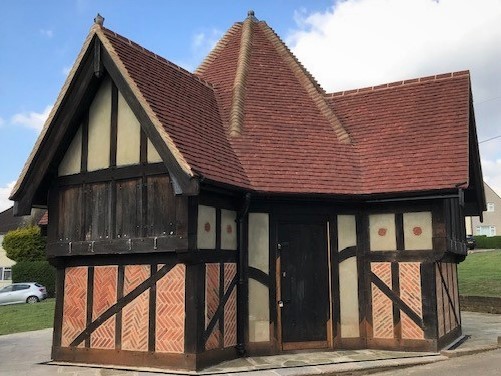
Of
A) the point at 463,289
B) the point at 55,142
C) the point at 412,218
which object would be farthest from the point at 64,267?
the point at 463,289

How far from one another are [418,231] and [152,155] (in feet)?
17.3

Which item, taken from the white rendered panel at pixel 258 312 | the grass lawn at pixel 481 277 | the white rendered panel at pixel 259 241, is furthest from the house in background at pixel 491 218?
the white rendered panel at pixel 258 312

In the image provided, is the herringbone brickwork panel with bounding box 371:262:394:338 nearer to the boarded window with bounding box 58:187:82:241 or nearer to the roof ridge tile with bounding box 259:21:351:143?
the roof ridge tile with bounding box 259:21:351:143

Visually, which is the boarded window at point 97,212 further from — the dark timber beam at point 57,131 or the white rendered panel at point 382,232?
the white rendered panel at point 382,232

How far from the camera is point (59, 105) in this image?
9.36 meters

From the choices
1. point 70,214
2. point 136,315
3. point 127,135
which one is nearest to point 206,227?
point 136,315

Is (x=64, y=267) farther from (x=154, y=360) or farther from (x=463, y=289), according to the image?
(x=463, y=289)

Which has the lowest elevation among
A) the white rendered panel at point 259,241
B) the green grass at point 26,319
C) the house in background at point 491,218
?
the green grass at point 26,319

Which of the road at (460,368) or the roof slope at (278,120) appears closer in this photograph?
the road at (460,368)

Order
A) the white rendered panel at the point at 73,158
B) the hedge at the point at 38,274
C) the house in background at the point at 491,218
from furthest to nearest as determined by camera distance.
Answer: the house in background at the point at 491,218 → the hedge at the point at 38,274 → the white rendered panel at the point at 73,158

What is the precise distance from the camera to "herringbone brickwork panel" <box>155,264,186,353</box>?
27.3 feet

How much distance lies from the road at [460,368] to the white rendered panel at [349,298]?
156 cm

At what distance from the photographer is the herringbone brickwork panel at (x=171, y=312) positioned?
834 centimetres

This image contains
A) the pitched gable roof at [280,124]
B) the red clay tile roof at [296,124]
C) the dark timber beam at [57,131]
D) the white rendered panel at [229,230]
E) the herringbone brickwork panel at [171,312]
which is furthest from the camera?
the red clay tile roof at [296,124]
